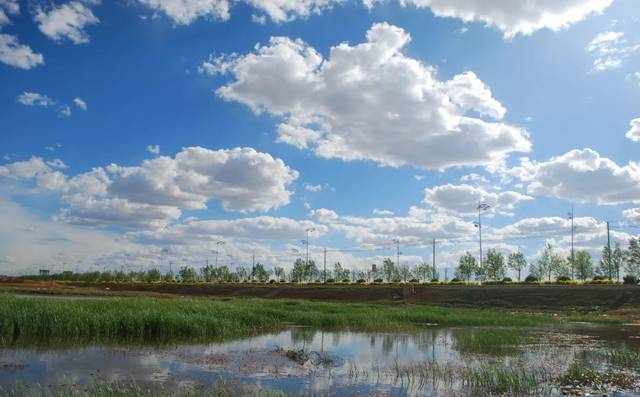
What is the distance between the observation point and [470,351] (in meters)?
23.6

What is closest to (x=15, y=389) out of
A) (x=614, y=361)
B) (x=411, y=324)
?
(x=614, y=361)

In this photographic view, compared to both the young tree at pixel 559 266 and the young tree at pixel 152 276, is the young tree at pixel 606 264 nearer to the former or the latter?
the young tree at pixel 559 266

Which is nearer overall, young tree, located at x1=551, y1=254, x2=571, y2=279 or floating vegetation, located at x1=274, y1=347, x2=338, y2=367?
floating vegetation, located at x1=274, y1=347, x2=338, y2=367

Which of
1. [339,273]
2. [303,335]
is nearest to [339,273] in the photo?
[339,273]

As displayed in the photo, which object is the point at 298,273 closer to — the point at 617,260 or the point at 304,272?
the point at 304,272

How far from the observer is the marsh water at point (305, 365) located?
1541 centimetres

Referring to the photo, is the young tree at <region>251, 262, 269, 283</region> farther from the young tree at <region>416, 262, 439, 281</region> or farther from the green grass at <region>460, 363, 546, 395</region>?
the green grass at <region>460, 363, 546, 395</region>

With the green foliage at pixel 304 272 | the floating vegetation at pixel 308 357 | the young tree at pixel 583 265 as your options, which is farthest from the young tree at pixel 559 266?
the floating vegetation at pixel 308 357

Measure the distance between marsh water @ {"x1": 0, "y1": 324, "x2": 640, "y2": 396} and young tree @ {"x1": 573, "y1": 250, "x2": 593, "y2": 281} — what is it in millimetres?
70517

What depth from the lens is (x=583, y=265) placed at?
306ft

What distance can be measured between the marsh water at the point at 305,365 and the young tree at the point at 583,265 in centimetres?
7052

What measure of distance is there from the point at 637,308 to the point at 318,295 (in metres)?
40.8

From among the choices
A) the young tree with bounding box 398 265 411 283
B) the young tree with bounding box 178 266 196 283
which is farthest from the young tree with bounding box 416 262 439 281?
the young tree with bounding box 178 266 196 283

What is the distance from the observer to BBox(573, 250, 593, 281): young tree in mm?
92750
